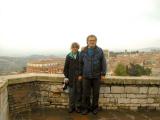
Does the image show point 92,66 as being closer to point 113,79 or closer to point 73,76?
point 73,76

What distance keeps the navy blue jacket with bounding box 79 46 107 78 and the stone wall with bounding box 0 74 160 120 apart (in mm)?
588

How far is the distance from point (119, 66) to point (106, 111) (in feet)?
176

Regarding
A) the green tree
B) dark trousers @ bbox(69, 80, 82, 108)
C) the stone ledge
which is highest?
the stone ledge

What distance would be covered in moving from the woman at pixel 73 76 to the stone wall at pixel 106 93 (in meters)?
0.31

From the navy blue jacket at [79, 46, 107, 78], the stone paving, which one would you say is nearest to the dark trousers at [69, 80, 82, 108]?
the stone paving

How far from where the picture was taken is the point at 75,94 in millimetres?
7445

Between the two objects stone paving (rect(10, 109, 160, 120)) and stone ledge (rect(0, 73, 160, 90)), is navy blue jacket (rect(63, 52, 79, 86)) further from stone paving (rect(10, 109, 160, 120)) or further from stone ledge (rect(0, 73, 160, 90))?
stone paving (rect(10, 109, 160, 120))

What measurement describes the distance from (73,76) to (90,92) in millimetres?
575

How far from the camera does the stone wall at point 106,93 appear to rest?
296 inches

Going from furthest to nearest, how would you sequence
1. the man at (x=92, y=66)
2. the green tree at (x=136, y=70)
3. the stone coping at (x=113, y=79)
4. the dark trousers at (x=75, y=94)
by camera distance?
the green tree at (x=136, y=70)
the stone coping at (x=113, y=79)
the dark trousers at (x=75, y=94)
the man at (x=92, y=66)

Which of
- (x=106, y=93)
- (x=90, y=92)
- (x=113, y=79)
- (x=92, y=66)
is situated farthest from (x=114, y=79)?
(x=92, y=66)

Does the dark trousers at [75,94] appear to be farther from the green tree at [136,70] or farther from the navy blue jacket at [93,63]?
the green tree at [136,70]

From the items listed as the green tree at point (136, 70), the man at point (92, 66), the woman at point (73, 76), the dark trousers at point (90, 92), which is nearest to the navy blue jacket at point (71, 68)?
the woman at point (73, 76)

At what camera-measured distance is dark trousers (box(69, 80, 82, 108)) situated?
7320 millimetres
